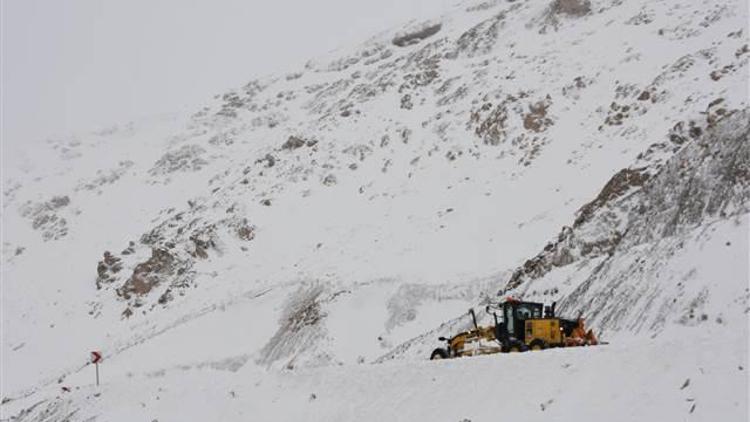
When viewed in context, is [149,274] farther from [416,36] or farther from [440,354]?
[416,36]

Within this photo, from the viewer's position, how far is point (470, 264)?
37000 millimetres

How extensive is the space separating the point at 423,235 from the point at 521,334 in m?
22.7

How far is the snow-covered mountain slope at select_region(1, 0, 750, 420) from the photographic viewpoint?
57.3 ft

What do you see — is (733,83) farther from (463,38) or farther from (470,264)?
(463,38)

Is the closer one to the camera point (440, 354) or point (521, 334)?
point (521, 334)

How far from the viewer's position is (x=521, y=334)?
19.3 meters

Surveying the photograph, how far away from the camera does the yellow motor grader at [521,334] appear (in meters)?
18.5

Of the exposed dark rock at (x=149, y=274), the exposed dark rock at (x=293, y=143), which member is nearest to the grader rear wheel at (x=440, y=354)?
the exposed dark rock at (x=149, y=274)

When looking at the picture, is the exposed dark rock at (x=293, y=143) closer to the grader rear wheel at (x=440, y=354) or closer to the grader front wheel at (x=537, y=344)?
the grader rear wheel at (x=440, y=354)

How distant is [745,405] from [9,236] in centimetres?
6995

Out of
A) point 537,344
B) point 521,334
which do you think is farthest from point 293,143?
point 537,344

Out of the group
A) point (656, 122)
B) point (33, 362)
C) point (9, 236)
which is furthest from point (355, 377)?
point (9, 236)

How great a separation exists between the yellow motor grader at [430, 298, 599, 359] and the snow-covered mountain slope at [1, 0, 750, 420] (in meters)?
1.55

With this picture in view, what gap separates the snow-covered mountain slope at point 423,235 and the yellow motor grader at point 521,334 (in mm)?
1548
